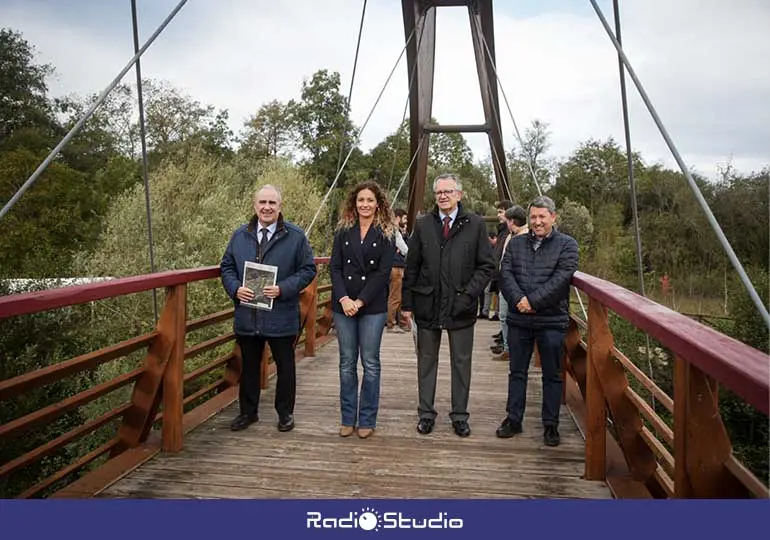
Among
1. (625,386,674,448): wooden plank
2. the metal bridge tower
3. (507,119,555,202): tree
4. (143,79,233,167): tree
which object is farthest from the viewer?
(507,119,555,202): tree

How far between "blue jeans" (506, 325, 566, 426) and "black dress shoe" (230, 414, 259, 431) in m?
1.27

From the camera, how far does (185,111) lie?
2505cm

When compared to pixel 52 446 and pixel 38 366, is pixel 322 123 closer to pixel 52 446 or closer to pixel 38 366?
pixel 38 366

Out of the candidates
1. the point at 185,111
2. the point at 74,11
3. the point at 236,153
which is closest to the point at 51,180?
the point at 185,111

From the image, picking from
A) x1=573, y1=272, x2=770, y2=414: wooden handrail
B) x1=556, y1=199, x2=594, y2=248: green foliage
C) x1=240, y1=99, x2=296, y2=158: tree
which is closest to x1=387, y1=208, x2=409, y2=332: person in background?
x1=573, y1=272, x2=770, y2=414: wooden handrail

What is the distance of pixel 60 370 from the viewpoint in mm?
1893

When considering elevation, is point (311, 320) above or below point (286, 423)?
above

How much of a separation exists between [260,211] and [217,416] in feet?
3.65

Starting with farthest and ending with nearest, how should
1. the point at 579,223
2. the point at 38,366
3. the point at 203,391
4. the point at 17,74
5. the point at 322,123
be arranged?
the point at 322,123 → the point at 579,223 → the point at 38,366 → the point at 17,74 → the point at 203,391

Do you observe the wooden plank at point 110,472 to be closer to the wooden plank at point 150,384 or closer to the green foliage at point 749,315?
the wooden plank at point 150,384

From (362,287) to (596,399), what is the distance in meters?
1.09

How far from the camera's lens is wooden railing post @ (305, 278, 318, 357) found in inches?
171

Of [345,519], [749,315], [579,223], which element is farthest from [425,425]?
[579,223]

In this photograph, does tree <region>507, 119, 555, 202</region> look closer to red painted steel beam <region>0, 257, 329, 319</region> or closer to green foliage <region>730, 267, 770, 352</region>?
green foliage <region>730, 267, 770, 352</region>
